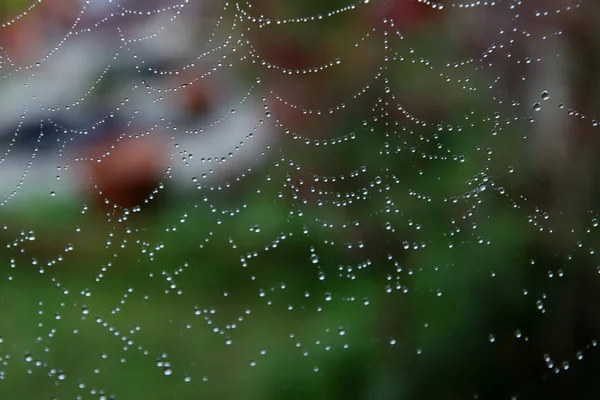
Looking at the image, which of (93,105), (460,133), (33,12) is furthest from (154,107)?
(460,133)

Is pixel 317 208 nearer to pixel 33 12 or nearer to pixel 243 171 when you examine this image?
pixel 243 171

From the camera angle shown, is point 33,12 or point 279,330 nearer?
point 33,12

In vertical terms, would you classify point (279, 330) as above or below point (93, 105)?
below

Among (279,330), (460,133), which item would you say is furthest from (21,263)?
(460,133)

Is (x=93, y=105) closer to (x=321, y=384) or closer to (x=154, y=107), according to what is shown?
(x=154, y=107)

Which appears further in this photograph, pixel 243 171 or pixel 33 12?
pixel 243 171

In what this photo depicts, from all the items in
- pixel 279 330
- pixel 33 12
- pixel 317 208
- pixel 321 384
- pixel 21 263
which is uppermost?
pixel 33 12
